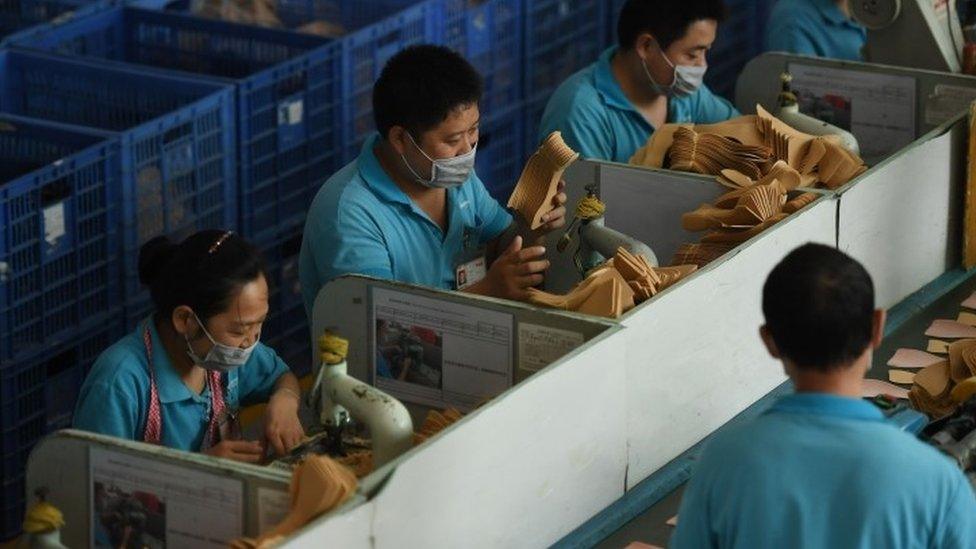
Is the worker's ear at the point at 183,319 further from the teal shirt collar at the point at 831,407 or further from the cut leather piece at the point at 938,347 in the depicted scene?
the cut leather piece at the point at 938,347

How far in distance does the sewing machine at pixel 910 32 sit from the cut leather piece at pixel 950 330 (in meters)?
1.19

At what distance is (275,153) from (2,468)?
1.49 m

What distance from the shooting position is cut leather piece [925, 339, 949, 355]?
176 inches

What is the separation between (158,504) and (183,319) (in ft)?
2.01

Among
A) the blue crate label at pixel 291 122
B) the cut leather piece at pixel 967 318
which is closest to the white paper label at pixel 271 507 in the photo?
the cut leather piece at pixel 967 318

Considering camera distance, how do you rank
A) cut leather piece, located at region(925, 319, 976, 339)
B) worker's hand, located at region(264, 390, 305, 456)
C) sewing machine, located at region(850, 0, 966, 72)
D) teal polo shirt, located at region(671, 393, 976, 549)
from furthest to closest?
sewing machine, located at region(850, 0, 966, 72), cut leather piece, located at region(925, 319, 976, 339), worker's hand, located at region(264, 390, 305, 456), teal polo shirt, located at region(671, 393, 976, 549)

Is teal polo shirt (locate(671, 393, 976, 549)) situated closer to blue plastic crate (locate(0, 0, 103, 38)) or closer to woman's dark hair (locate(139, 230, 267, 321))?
woman's dark hair (locate(139, 230, 267, 321))

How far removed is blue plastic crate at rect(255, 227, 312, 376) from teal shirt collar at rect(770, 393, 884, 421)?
11.5 feet

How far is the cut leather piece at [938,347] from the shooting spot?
14.7ft

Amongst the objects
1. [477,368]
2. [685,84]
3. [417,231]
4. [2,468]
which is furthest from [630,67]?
[2,468]

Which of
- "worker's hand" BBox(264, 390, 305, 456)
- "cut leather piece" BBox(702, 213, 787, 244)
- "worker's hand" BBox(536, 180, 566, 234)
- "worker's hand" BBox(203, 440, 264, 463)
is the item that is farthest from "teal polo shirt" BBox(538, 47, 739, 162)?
"worker's hand" BBox(203, 440, 264, 463)

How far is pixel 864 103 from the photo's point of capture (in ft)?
18.0

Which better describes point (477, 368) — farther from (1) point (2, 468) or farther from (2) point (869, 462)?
(1) point (2, 468)

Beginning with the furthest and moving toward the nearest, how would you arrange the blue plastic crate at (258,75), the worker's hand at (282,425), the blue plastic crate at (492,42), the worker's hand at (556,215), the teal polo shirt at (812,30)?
the blue plastic crate at (492,42) < the teal polo shirt at (812,30) < the blue plastic crate at (258,75) < the worker's hand at (556,215) < the worker's hand at (282,425)
